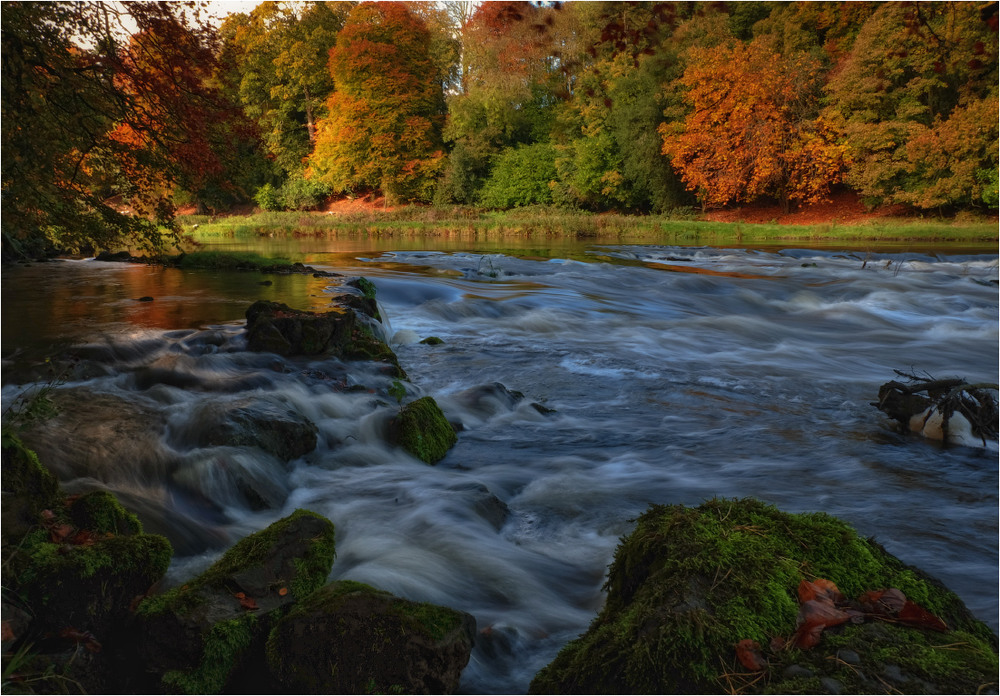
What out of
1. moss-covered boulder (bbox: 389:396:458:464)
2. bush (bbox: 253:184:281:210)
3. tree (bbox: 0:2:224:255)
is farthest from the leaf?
bush (bbox: 253:184:281:210)

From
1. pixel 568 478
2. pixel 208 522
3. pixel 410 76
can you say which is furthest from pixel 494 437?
pixel 410 76

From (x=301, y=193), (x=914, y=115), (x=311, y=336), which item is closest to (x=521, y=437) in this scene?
(x=311, y=336)

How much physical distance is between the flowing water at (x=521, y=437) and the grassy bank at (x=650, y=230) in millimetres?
16492

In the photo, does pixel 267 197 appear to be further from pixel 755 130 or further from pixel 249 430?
pixel 249 430

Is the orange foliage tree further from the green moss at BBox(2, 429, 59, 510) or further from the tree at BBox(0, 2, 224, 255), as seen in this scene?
the green moss at BBox(2, 429, 59, 510)

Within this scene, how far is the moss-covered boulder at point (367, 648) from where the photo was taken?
246cm

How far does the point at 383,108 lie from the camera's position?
45.5 metres

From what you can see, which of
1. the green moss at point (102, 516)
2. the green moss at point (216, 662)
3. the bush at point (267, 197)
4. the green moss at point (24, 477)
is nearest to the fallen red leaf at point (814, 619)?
the green moss at point (216, 662)

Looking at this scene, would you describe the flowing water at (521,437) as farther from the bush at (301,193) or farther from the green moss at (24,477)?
the bush at (301,193)

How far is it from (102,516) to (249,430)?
6.78 ft

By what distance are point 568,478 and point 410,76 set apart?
44701 mm

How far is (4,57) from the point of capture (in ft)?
19.5

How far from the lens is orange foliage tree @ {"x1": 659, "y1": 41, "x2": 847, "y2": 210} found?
34.5 meters

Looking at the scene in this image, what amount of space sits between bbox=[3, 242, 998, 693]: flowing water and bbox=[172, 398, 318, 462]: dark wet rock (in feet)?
0.16
